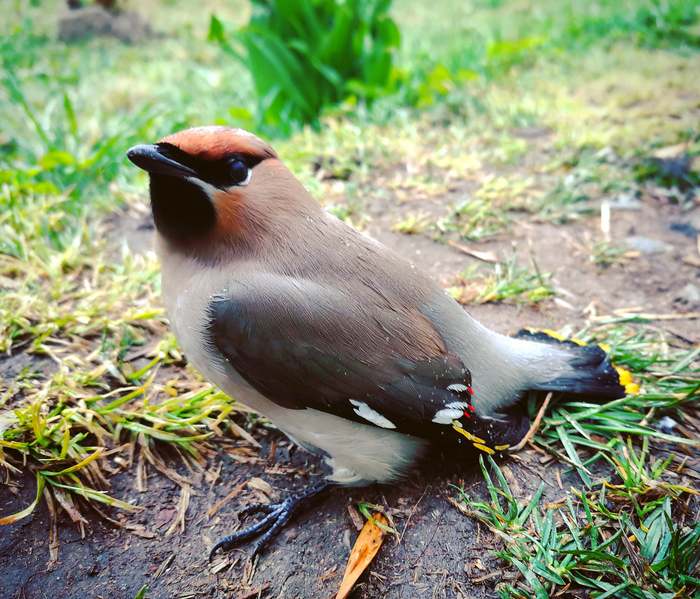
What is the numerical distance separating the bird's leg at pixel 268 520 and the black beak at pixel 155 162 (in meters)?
1.28

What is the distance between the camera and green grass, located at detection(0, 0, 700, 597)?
6.64 ft

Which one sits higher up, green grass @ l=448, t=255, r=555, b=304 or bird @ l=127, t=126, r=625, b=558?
bird @ l=127, t=126, r=625, b=558

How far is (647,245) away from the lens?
3.50 meters

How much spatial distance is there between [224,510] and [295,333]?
32.2 inches

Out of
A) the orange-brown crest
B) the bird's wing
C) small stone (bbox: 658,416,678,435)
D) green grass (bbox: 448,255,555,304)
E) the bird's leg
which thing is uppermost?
the orange-brown crest

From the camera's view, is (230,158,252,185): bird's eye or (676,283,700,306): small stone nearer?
(230,158,252,185): bird's eye

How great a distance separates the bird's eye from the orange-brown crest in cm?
4

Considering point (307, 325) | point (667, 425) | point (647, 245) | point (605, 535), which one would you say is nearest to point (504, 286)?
point (667, 425)

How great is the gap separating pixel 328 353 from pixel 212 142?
83 cm

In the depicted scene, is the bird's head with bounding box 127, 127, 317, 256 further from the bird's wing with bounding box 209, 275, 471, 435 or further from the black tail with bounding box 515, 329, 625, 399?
the black tail with bounding box 515, 329, 625, 399

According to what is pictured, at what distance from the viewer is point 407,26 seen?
908 cm

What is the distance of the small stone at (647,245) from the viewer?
3.46 metres

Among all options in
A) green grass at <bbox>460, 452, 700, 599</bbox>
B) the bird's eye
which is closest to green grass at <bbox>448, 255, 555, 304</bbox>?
green grass at <bbox>460, 452, 700, 599</bbox>

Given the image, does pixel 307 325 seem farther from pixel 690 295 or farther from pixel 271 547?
pixel 690 295
